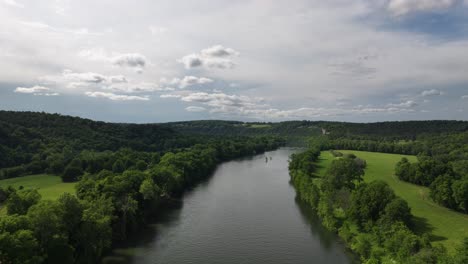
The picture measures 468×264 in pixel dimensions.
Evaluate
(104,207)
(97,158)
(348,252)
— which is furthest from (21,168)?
(348,252)

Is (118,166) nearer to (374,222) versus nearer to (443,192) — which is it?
(374,222)

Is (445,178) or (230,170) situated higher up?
(445,178)

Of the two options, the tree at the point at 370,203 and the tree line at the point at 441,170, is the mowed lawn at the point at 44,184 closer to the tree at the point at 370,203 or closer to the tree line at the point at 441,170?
the tree at the point at 370,203

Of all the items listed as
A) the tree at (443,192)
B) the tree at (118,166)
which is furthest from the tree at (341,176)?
the tree at (118,166)

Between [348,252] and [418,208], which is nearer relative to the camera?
[348,252]

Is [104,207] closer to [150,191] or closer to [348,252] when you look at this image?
[150,191]

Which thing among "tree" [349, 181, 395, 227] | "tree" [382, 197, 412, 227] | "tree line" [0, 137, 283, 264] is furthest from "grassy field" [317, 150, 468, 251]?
"tree line" [0, 137, 283, 264]
